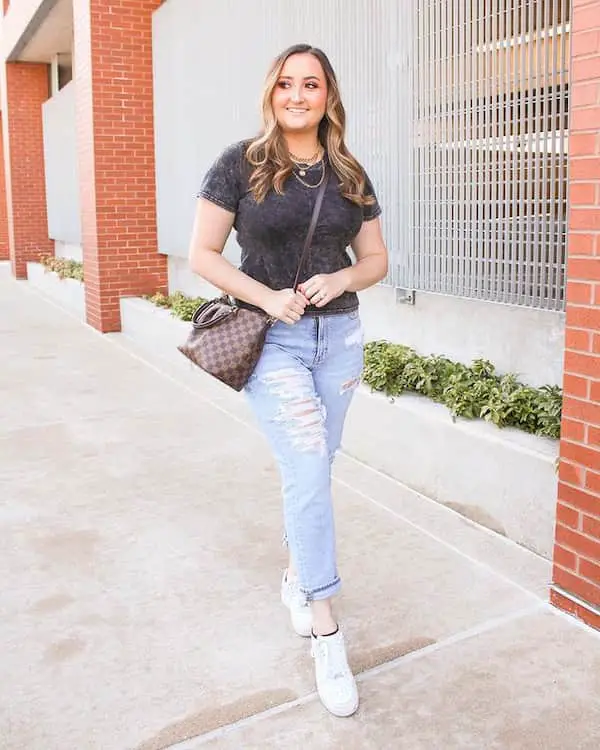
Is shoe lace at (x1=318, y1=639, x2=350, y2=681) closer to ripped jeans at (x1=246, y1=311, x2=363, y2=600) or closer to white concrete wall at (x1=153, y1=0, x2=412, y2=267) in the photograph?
ripped jeans at (x1=246, y1=311, x2=363, y2=600)

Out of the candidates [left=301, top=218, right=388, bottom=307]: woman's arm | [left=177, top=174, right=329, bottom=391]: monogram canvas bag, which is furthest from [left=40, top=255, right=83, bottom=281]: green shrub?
[left=177, top=174, right=329, bottom=391]: monogram canvas bag

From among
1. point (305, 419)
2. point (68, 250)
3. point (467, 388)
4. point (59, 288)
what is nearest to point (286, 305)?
point (305, 419)

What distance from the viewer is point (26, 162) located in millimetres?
17219

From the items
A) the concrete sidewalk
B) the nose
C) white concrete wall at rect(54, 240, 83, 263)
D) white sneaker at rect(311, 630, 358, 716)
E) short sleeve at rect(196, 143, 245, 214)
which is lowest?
the concrete sidewalk

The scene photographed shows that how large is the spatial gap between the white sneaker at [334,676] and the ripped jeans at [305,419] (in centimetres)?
15

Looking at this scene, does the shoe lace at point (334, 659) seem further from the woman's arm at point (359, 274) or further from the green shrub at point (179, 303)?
the green shrub at point (179, 303)

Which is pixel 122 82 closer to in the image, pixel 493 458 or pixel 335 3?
pixel 335 3

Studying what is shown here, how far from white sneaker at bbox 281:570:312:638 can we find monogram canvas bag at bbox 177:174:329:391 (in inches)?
31.6

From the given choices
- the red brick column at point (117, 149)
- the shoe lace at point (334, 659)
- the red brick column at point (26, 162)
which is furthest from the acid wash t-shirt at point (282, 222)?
the red brick column at point (26, 162)

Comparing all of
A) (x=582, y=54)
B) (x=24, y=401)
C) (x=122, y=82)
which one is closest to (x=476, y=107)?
(x=582, y=54)

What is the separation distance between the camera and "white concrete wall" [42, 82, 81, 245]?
13.6 metres

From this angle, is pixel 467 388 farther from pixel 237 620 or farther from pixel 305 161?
pixel 305 161

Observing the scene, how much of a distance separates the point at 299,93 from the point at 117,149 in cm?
771

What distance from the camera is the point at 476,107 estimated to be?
14.4 feet
